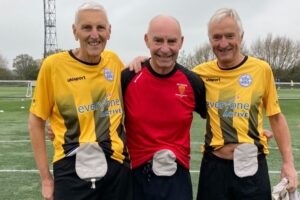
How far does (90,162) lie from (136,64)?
37.2 inches

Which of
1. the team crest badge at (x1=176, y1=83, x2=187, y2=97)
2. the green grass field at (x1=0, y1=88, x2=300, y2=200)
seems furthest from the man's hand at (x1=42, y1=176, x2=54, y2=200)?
the green grass field at (x1=0, y1=88, x2=300, y2=200)

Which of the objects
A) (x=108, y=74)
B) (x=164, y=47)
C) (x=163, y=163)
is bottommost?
(x=163, y=163)

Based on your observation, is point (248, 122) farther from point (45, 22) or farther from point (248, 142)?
point (45, 22)

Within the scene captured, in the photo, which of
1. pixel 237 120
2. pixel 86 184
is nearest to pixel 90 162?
pixel 86 184

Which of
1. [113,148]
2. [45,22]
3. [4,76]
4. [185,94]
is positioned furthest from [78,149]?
[45,22]

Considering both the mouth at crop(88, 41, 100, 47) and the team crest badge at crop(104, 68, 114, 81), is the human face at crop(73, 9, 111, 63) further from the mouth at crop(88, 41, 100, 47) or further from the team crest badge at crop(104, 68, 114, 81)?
the team crest badge at crop(104, 68, 114, 81)

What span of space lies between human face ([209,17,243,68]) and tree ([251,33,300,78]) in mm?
63045

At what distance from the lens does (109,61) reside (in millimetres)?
3543

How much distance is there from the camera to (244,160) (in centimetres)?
354

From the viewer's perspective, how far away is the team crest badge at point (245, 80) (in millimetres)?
3592

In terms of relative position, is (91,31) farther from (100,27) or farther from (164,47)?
(164,47)

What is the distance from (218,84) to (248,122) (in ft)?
1.30

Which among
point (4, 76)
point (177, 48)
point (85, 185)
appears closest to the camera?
point (85, 185)

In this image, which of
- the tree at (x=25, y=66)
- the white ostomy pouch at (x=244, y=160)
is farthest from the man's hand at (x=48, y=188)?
the tree at (x=25, y=66)
